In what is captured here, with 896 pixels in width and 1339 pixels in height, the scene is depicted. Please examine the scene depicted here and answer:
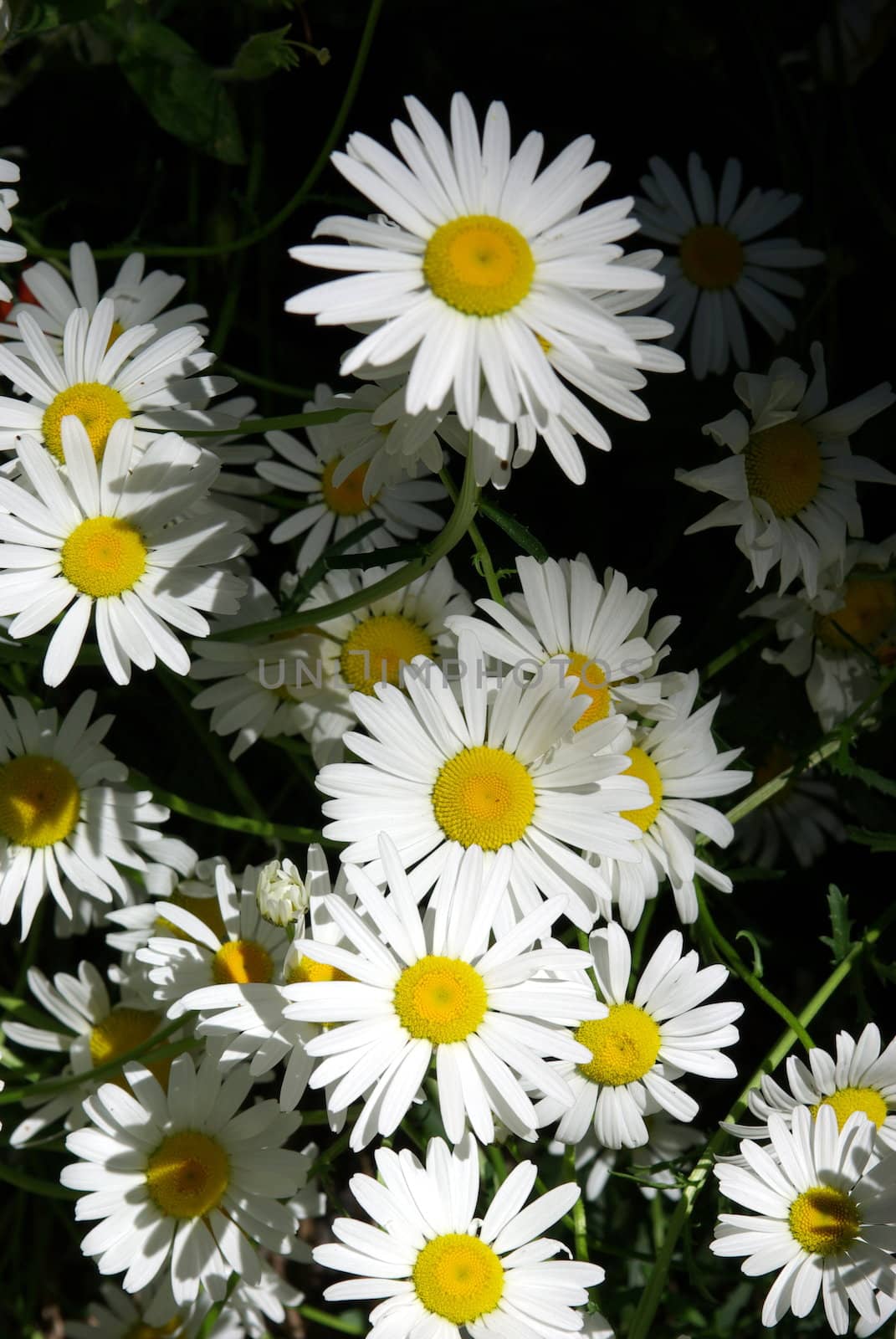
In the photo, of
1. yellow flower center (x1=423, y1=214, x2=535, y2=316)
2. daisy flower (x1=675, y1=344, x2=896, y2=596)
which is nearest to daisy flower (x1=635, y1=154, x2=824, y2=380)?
daisy flower (x1=675, y1=344, x2=896, y2=596)

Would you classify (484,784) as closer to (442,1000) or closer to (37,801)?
(442,1000)

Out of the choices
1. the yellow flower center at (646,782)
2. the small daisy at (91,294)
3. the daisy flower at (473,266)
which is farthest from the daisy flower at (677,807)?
the small daisy at (91,294)

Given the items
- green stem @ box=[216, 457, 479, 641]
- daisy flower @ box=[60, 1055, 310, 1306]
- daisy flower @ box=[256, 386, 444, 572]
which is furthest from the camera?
daisy flower @ box=[256, 386, 444, 572]

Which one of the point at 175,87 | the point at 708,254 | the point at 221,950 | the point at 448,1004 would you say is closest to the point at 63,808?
the point at 221,950

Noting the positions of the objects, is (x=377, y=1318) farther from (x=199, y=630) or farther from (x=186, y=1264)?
(x=199, y=630)

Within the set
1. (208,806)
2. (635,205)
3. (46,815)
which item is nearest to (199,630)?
(46,815)

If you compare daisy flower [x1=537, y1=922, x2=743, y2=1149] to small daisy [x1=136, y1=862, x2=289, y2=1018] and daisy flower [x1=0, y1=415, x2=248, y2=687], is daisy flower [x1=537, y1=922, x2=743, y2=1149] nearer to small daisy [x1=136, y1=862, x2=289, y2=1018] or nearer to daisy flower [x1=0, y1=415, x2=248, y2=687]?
small daisy [x1=136, y1=862, x2=289, y2=1018]
